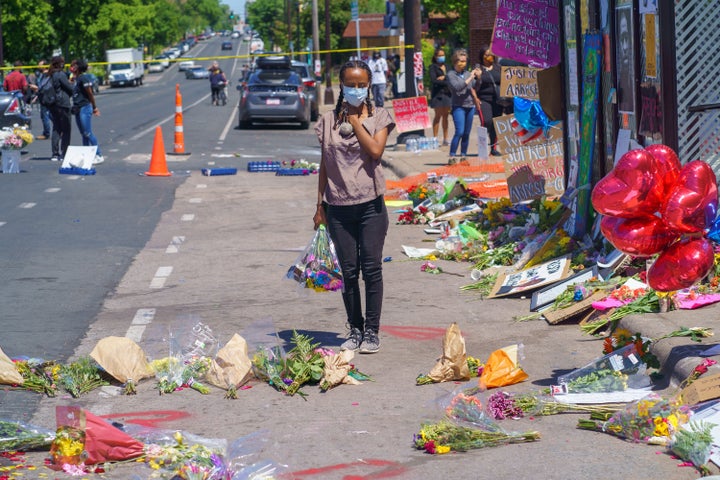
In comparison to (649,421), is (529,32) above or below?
above

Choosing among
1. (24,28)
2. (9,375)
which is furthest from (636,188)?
(24,28)

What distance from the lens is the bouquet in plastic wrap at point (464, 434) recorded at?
5.15m

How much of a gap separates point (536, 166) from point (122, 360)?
6491mm

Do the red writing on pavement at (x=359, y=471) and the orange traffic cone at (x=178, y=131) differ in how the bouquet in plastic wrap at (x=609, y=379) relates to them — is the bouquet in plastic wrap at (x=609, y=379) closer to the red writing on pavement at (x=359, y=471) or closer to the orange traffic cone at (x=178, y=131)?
the red writing on pavement at (x=359, y=471)

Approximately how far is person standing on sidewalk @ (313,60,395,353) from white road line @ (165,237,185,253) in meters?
4.41

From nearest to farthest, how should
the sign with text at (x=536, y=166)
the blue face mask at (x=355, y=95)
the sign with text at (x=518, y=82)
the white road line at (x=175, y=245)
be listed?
the blue face mask at (x=355, y=95), the white road line at (x=175, y=245), the sign with text at (x=536, y=166), the sign with text at (x=518, y=82)

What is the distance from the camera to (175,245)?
38.6 feet

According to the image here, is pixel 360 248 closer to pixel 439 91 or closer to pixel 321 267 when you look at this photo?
pixel 321 267

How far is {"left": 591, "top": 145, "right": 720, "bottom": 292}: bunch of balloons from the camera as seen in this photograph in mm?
5711

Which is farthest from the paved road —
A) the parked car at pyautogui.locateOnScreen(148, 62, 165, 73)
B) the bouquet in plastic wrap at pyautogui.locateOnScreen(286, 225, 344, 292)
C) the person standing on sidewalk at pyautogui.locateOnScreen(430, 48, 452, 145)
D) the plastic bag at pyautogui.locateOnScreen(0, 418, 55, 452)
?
the parked car at pyautogui.locateOnScreen(148, 62, 165, 73)

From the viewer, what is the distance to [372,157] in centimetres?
710

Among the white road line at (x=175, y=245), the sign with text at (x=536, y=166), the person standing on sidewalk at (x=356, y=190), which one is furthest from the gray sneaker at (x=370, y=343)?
the sign with text at (x=536, y=166)

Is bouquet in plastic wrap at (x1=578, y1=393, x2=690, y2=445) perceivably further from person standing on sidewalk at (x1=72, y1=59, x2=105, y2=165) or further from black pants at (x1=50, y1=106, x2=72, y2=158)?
black pants at (x1=50, y1=106, x2=72, y2=158)

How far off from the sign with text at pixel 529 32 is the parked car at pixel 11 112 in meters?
14.6
